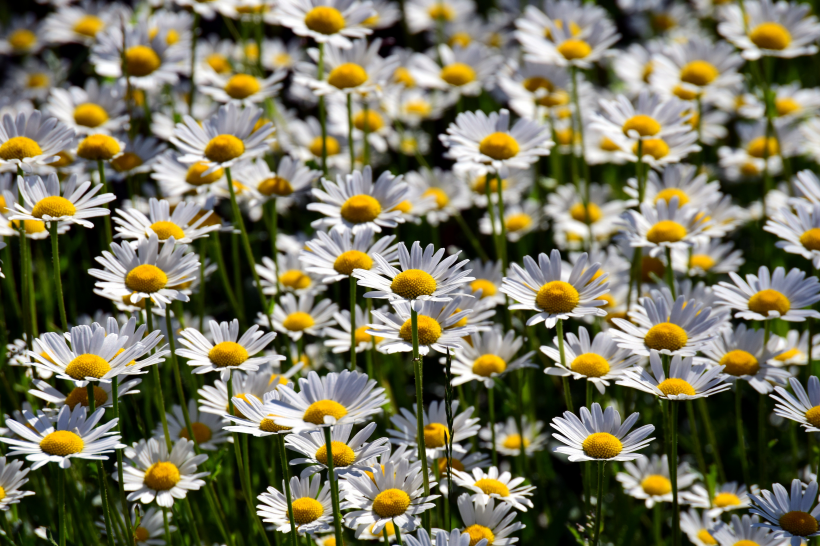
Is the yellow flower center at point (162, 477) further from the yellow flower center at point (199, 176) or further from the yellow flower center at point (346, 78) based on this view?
the yellow flower center at point (346, 78)

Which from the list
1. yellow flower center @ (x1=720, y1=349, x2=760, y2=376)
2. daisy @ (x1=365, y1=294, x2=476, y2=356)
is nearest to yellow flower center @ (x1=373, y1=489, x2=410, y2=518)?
daisy @ (x1=365, y1=294, x2=476, y2=356)

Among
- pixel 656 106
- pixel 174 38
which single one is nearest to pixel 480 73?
pixel 656 106

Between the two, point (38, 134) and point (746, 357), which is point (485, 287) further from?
point (38, 134)

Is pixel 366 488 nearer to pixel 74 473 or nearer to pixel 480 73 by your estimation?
pixel 74 473

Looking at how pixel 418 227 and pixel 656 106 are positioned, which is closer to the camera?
pixel 656 106

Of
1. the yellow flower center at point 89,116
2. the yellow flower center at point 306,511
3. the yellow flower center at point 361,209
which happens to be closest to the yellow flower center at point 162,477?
the yellow flower center at point 306,511

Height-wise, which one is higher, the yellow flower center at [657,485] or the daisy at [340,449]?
the daisy at [340,449]

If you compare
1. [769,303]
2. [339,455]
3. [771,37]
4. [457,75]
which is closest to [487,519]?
[339,455]
